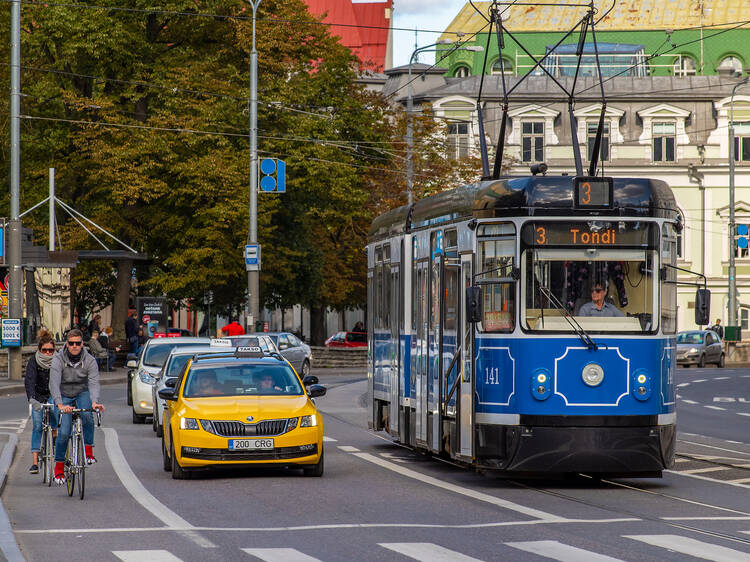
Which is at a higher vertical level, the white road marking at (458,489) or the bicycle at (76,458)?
the bicycle at (76,458)

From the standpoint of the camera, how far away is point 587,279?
15.4 meters

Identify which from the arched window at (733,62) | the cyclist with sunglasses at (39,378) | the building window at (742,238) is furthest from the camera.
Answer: the arched window at (733,62)

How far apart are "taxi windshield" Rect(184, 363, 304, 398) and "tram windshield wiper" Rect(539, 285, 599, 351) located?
361 cm

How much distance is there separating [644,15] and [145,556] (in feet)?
258

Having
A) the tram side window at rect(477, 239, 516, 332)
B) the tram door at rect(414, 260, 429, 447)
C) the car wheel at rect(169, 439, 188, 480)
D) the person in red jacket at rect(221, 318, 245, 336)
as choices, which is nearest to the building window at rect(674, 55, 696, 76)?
the person in red jacket at rect(221, 318, 245, 336)

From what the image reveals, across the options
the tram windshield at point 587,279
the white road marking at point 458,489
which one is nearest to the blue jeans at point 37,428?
the white road marking at point 458,489

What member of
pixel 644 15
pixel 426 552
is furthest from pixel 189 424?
pixel 644 15

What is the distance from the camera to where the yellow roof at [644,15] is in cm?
8500

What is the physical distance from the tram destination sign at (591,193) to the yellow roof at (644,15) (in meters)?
70.2

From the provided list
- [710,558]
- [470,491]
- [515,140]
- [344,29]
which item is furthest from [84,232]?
[344,29]

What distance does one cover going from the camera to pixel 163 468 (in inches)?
722

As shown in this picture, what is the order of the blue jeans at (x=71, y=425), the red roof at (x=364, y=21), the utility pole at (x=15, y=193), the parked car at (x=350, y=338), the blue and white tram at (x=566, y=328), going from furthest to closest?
the red roof at (x=364, y=21) < the parked car at (x=350, y=338) < the utility pole at (x=15, y=193) < the blue jeans at (x=71, y=425) < the blue and white tram at (x=566, y=328)

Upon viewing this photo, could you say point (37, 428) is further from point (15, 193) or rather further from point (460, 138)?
point (460, 138)

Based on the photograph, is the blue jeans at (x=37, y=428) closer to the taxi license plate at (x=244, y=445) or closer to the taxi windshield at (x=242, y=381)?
the taxi windshield at (x=242, y=381)
